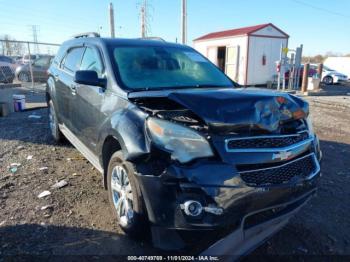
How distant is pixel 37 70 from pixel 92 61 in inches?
593

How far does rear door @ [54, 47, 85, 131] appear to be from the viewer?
452 centimetres

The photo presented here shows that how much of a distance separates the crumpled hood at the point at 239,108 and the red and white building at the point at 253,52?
53.2 ft

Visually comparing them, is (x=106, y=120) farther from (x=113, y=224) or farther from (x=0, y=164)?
(x=0, y=164)

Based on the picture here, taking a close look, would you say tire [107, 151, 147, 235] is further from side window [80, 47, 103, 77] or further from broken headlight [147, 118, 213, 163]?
side window [80, 47, 103, 77]

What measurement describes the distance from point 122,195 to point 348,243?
220cm

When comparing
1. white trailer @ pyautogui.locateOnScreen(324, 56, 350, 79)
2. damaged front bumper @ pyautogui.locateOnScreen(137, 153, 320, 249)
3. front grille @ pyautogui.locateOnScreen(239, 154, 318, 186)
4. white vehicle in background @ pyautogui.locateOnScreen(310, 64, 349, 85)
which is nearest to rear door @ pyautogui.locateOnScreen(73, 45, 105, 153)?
damaged front bumper @ pyautogui.locateOnScreen(137, 153, 320, 249)

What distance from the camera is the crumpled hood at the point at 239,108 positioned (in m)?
2.31

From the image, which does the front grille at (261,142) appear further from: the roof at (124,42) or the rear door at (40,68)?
the rear door at (40,68)

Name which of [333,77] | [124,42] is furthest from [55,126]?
[333,77]

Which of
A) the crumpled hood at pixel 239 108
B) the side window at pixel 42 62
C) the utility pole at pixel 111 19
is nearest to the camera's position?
the crumpled hood at pixel 239 108

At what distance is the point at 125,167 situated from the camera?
2717 millimetres

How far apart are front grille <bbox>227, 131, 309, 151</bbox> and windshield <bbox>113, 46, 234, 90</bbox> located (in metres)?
1.34

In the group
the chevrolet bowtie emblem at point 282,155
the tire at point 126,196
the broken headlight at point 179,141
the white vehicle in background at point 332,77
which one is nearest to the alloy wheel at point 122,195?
the tire at point 126,196

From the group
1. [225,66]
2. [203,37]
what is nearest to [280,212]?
[225,66]
